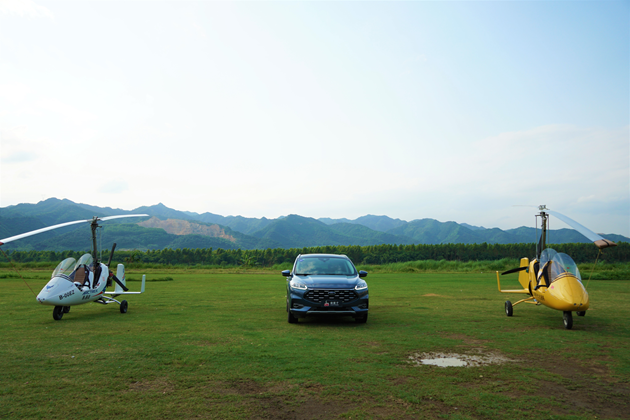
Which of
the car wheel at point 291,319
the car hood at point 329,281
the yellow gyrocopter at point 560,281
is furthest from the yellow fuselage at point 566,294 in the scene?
the car wheel at point 291,319

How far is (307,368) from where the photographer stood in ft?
21.2

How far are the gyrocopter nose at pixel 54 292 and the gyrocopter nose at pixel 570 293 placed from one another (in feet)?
42.0

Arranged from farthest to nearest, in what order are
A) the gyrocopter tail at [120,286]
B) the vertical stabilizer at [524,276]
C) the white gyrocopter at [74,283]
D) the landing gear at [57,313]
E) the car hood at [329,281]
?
the gyrocopter tail at [120,286] < the vertical stabilizer at [524,276] < the landing gear at [57,313] < the white gyrocopter at [74,283] < the car hood at [329,281]

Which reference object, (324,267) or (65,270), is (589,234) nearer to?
(324,267)

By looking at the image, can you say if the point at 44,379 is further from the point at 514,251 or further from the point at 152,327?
the point at 514,251

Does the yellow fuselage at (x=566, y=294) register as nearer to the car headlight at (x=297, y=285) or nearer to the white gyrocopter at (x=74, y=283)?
the car headlight at (x=297, y=285)

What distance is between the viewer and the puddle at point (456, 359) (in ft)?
22.4

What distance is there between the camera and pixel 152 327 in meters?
10.4

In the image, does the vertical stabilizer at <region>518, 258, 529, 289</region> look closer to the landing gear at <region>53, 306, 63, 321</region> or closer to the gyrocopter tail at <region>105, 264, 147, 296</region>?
the gyrocopter tail at <region>105, 264, 147, 296</region>

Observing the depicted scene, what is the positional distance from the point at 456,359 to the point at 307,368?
102 inches

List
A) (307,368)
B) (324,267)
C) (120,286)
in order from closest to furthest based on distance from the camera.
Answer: (307,368) < (324,267) < (120,286)

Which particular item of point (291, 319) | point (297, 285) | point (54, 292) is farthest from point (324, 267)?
point (54, 292)

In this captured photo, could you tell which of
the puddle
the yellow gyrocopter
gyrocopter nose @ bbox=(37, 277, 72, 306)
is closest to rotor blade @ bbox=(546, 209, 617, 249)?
the yellow gyrocopter

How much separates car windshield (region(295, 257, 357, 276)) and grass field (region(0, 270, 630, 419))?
4.37ft
